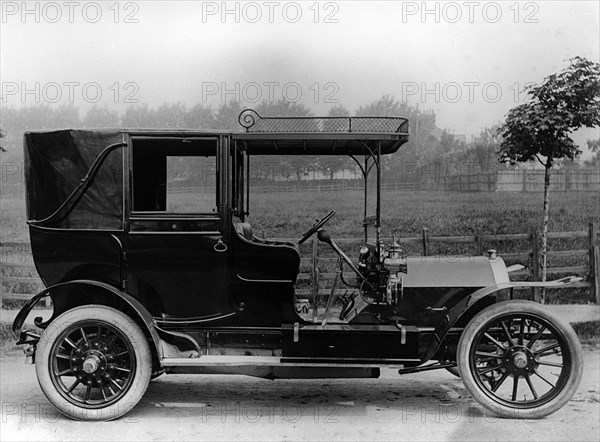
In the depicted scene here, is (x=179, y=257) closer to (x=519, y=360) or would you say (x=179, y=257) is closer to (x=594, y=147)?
(x=519, y=360)

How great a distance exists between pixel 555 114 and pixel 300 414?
15.9 ft

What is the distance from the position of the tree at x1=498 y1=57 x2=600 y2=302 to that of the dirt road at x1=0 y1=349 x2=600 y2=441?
298 cm

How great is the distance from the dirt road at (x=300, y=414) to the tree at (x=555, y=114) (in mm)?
2977

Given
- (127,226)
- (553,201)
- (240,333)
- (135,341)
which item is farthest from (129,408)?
(553,201)

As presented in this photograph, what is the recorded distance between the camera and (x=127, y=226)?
4.33 m

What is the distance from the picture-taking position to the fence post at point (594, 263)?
301 inches

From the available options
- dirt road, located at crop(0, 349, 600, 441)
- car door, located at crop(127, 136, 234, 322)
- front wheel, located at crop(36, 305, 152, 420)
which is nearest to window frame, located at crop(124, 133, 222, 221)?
car door, located at crop(127, 136, 234, 322)

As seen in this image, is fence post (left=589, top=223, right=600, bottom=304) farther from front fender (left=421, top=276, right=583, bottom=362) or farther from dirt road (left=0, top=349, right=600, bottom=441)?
front fender (left=421, top=276, right=583, bottom=362)

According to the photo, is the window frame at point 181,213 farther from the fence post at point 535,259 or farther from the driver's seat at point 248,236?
the fence post at point 535,259

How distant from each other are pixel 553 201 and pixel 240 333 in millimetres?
5502

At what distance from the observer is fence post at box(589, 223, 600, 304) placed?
7.63 m

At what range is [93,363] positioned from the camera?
4203 millimetres

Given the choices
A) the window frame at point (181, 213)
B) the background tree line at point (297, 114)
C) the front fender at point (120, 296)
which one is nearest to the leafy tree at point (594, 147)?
the background tree line at point (297, 114)

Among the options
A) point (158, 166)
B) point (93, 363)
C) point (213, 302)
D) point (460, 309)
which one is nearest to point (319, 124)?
point (158, 166)
